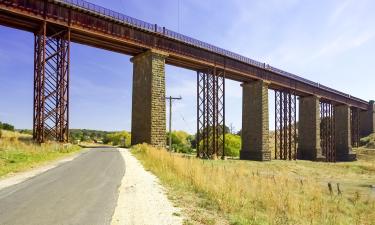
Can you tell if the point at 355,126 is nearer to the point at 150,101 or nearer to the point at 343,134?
the point at 343,134

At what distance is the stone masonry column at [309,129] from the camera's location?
60.4 m

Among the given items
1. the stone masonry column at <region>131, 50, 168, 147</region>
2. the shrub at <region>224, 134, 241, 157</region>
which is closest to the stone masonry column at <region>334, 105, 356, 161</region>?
the shrub at <region>224, 134, 241, 157</region>

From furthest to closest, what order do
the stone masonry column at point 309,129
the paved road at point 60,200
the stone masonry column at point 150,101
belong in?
the stone masonry column at point 309,129
the stone masonry column at point 150,101
the paved road at point 60,200

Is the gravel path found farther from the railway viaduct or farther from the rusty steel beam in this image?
the rusty steel beam

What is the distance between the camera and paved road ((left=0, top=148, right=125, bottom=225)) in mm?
6746

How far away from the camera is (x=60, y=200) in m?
8.54

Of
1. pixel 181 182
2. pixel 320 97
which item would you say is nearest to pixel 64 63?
pixel 181 182

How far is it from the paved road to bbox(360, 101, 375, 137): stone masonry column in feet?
292

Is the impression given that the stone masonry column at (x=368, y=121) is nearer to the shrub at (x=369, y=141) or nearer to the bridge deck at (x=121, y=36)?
the shrub at (x=369, y=141)

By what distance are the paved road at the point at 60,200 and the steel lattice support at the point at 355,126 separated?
82163mm

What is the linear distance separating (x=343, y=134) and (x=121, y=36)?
57730 millimetres

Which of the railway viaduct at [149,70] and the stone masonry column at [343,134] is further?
the stone masonry column at [343,134]

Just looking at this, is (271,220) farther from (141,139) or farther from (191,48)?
(191,48)

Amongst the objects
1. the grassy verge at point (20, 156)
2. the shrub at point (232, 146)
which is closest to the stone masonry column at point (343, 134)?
the shrub at point (232, 146)
